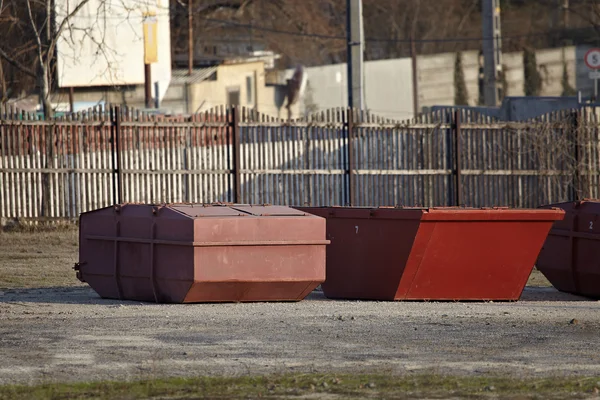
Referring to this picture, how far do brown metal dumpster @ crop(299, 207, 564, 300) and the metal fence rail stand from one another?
846 cm

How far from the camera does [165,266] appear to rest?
12242 millimetres

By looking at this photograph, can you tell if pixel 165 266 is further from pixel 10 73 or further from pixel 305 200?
pixel 10 73

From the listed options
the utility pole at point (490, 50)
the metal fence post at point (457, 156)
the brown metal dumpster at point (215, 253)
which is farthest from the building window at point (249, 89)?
the brown metal dumpster at point (215, 253)

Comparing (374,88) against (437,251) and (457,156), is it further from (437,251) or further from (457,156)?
(437,251)

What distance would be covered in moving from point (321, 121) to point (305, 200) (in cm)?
154

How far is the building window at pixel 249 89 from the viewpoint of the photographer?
50281 millimetres

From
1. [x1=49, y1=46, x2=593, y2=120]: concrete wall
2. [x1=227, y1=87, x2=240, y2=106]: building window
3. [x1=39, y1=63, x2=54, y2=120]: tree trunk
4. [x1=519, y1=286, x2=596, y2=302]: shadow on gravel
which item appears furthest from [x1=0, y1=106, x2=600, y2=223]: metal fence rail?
[x1=227, y1=87, x2=240, y2=106]: building window

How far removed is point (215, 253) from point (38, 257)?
6581mm

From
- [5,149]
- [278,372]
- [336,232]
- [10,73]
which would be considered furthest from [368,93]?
[278,372]

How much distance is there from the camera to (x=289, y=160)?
867 inches

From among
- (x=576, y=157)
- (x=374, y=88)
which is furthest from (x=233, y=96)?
(x=576, y=157)

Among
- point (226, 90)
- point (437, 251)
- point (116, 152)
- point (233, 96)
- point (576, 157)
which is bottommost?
point (437, 251)

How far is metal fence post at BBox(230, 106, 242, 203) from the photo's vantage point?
21.4m

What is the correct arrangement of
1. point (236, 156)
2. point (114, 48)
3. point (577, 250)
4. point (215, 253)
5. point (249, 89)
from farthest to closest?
1. point (249, 89)
2. point (114, 48)
3. point (236, 156)
4. point (577, 250)
5. point (215, 253)
